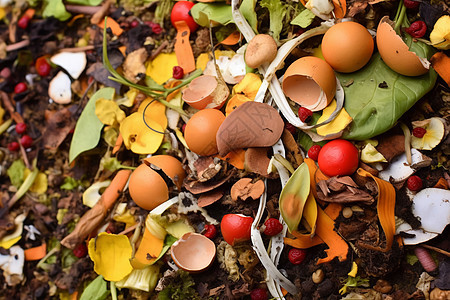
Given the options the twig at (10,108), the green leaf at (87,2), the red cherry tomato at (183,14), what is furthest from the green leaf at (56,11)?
the red cherry tomato at (183,14)

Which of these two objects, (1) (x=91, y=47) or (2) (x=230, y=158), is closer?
(2) (x=230, y=158)

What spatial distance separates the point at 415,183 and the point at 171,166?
508mm

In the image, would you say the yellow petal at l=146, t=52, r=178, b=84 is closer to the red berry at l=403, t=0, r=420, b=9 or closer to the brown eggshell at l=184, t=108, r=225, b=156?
the brown eggshell at l=184, t=108, r=225, b=156

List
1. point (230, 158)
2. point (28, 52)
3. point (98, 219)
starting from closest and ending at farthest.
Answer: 1. point (230, 158)
2. point (98, 219)
3. point (28, 52)

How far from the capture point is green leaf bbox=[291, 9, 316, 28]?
98cm

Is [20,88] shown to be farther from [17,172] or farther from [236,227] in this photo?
[236,227]

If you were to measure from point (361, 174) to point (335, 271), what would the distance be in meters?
0.20

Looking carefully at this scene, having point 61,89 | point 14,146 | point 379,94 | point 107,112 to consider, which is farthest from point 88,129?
point 379,94

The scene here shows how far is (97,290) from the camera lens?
3.62ft

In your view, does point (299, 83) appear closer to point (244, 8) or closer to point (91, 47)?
point (244, 8)

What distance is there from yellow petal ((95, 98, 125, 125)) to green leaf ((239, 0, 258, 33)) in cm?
39

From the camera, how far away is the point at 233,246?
962 millimetres

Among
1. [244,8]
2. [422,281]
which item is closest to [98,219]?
[244,8]

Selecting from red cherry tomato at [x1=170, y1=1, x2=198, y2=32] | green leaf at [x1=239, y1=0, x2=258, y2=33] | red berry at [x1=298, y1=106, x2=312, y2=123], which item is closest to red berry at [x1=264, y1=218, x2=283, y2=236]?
red berry at [x1=298, y1=106, x2=312, y2=123]
